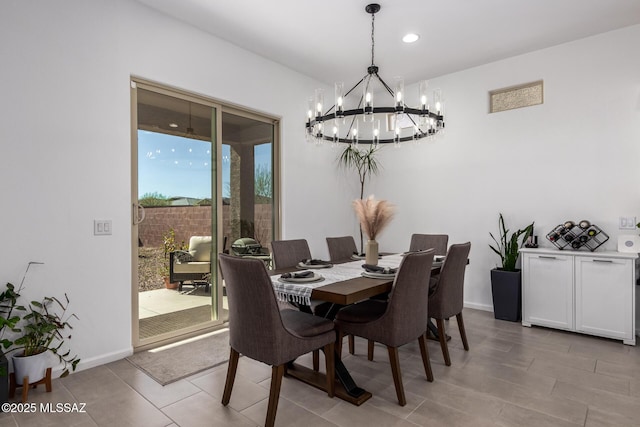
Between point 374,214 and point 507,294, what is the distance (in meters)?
2.15

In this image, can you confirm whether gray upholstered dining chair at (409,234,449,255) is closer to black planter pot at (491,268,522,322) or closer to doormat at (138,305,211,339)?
black planter pot at (491,268,522,322)

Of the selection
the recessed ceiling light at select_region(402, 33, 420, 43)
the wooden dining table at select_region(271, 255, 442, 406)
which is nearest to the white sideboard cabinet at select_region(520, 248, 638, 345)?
the wooden dining table at select_region(271, 255, 442, 406)

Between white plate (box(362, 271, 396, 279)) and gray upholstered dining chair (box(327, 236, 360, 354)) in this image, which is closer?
white plate (box(362, 271, 396, 279))

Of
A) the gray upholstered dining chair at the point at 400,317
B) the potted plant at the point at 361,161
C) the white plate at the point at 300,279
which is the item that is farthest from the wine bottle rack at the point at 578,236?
the white plate at the point at 300,279

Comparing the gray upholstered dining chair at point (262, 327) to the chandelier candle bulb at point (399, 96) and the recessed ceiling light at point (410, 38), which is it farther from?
the recessed ceiling light at point (410, 38)

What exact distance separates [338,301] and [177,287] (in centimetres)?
222

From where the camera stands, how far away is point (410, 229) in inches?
199

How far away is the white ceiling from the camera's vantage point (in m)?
3.09

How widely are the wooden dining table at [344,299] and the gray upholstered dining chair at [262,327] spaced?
243 millimetres

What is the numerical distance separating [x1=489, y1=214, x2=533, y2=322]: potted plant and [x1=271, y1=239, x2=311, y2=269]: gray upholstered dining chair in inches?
85.5

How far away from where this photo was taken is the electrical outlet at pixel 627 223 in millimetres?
3480

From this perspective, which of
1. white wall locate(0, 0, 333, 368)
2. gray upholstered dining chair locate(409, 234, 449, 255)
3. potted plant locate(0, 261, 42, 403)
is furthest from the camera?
gray upholstered dining chair locate(409, 234, 449, 255)

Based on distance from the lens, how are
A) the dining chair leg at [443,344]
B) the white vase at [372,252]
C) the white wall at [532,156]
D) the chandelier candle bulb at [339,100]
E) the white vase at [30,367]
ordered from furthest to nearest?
1. the white wall at [532,156]
2. the white vase at [372,252]
3. the dining chair leg at [443,344]
4. the chandelier candle bulb at [339,100]
5. the white vase at [30,367]

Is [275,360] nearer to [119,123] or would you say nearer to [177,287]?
[177,287]
